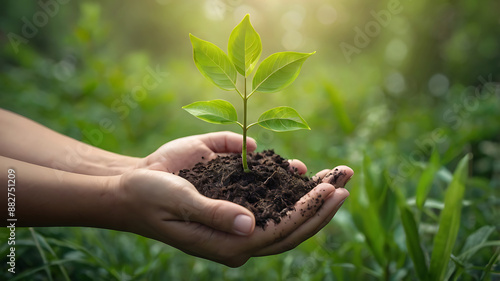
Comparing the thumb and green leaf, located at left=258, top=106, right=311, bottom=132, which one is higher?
green leaf, located at left=258, top=106, right=311, bottom=132

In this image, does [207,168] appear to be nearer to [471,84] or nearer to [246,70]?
[246,70]

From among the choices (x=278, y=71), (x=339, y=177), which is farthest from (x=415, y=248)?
(x=278, y=71)

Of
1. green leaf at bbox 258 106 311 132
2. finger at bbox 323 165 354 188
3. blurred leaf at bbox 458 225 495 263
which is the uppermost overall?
green leaf at bbox 258 106 311 132

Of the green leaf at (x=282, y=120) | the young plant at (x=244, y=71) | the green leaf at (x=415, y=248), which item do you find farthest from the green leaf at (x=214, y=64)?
the green leaf at (x=415, y=248)

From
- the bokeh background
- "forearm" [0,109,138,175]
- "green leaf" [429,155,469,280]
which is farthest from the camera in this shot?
the bokeh background

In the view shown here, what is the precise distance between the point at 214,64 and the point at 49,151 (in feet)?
2.24

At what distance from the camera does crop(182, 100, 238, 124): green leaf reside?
0.95 metres

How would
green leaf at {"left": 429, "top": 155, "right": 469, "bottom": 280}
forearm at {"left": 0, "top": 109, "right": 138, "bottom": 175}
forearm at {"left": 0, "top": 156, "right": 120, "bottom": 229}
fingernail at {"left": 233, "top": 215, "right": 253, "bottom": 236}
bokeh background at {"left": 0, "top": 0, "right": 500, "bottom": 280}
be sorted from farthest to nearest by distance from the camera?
1. bokeh background at {"left": 0, "top": 0, "right": 500, "bottom": 280}
2. forearm at {"left": 0, "top": 109, "right": 138, "bottom": 175}
3. green leaf at {"left": 429, "top": 155, "right": 469, "bottom": 280}
4. forearm at {"left": 0, "top": 156, "right": 120, "bottom": 229}
5. fingernail at {"left": 233, "top": 215, "right": 253, "bottom": 236}

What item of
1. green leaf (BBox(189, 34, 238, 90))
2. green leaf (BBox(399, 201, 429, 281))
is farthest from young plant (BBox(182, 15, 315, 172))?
green leaf (BBox(399, 201, 429, 281))

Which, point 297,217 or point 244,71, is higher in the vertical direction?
point 244,71

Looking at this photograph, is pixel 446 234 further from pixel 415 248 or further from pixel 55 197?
pixel 55 197

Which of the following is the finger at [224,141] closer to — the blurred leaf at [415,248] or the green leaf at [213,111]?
the green leaf at [213,111]

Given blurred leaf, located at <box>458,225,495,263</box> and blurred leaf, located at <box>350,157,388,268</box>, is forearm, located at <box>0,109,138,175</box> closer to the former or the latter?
blurred leaf, located at <box>350,157,388,268</box>

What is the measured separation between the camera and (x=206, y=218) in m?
0.83
